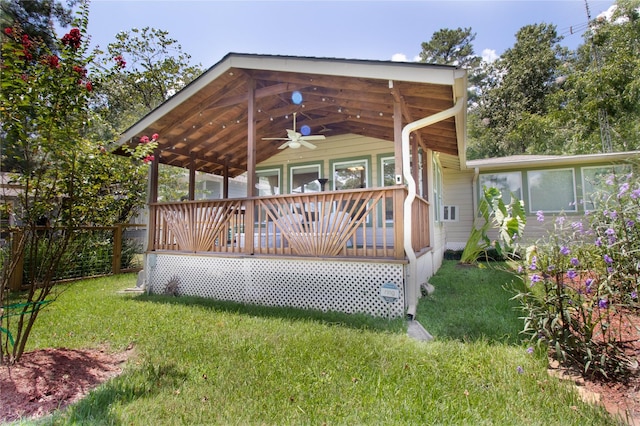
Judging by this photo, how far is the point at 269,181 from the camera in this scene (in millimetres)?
9625

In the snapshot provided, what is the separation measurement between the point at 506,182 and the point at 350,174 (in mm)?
6047

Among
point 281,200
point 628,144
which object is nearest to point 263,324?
point 281,200

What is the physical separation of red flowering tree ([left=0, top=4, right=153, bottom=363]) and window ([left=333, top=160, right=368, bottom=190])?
577 cm

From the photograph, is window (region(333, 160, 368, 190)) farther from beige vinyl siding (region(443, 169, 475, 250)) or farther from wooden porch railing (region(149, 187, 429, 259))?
beige vinyl siding (region(443, 169, 475, 250))

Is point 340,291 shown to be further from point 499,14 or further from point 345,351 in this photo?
point 499,14

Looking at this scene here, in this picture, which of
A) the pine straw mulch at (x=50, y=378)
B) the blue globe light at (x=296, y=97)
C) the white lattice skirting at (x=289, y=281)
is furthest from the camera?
the blue globe light at (x=296, y=97)

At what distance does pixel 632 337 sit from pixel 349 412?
290cm

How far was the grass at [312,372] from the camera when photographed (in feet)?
7.11

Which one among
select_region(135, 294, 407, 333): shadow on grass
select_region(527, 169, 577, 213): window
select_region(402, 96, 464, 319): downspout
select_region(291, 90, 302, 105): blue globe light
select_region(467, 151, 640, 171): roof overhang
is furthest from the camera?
select_region(527, 169, 577, 213): window

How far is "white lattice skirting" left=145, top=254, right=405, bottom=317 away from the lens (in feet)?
14.8

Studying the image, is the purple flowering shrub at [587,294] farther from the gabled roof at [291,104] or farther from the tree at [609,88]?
the tree at [609,88]

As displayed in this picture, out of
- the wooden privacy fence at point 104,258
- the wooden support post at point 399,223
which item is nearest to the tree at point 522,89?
the wooden support post at point 399,223

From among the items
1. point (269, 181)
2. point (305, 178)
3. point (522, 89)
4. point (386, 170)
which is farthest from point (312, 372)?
point (522, 89)

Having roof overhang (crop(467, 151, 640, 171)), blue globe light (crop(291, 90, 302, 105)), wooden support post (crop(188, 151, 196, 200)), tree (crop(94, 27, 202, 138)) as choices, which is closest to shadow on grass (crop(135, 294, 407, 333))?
wooden support post (crop(188, 151, 196, 200))
